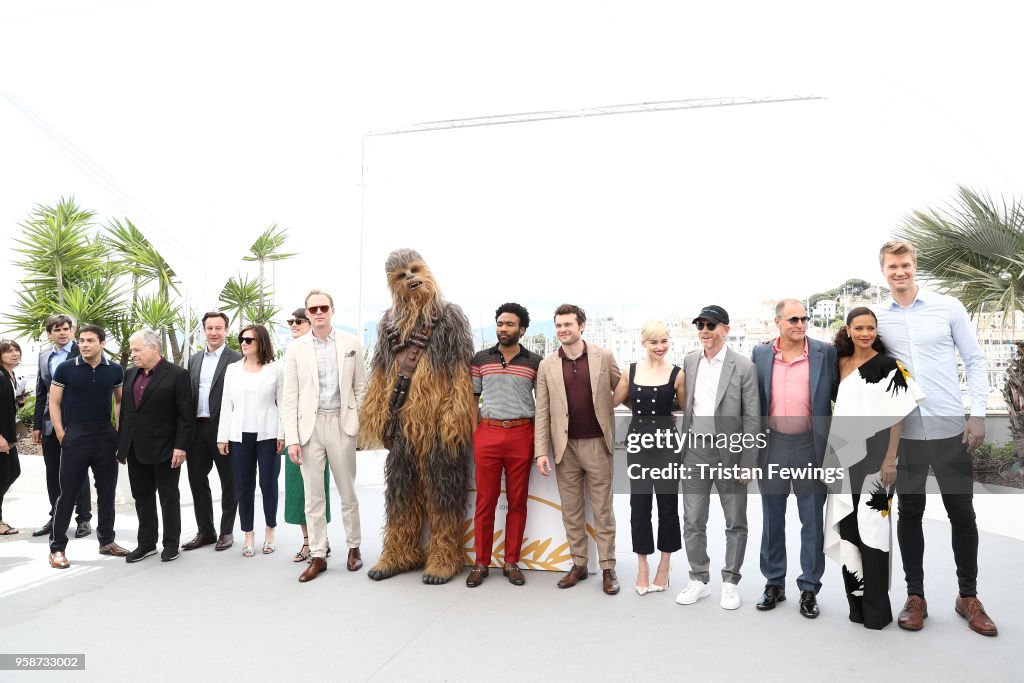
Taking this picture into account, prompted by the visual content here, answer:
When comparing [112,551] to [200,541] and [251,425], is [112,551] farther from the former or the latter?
[251,425]

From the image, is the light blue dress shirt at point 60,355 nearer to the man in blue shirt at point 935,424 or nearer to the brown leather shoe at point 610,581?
the brown leather shoe at point 610,581

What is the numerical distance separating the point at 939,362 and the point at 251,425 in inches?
154

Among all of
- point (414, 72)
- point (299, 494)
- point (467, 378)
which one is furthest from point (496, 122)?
point (299, 494)

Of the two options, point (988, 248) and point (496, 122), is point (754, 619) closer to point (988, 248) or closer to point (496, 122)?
point (988, 248)

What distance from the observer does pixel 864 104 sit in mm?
5434

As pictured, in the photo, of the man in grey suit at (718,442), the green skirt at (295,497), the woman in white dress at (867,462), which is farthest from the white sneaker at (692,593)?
the green skirt at (295,497)

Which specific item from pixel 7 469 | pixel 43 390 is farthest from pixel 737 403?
pixel 7 469

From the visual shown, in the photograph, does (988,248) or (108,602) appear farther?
(988,248)

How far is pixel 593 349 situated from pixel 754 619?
1559mm

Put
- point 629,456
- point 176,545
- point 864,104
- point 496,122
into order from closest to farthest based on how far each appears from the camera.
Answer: point 629,456 < point 176,545 < point 864,104 < point 496,122

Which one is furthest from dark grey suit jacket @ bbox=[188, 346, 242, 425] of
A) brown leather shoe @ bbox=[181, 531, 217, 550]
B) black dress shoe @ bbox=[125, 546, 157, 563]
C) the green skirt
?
black dress shoe @ bbox=[125, 546, 157, 563]

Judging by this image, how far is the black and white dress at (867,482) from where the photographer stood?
3.06m

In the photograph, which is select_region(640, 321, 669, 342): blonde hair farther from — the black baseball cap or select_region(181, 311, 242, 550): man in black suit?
select_region(181, 311, 242, 550): man in black suit

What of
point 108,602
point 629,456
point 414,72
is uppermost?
point 414,72
